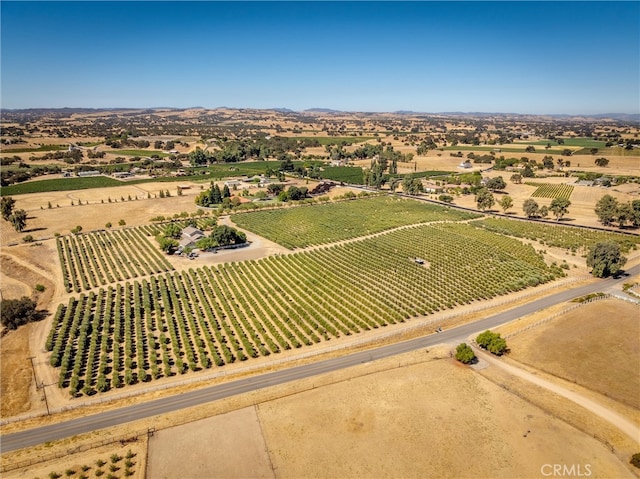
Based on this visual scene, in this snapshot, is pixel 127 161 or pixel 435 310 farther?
pixel 127 161

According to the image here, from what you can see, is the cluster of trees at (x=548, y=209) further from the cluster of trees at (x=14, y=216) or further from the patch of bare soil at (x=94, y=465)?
the cluster of trees at (x=14, y=216)

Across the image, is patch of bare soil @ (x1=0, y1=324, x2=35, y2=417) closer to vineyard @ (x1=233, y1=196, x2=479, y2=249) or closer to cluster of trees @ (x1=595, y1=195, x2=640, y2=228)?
vineyard @ (x1=233, y1=196, x2=479, y2=249)

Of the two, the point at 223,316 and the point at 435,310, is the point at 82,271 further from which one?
the point at 435,310

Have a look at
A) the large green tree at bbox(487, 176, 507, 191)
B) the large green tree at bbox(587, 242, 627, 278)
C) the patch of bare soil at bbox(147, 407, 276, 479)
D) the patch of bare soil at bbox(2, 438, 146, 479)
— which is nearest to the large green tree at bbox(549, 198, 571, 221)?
the large green tree at bbox(487, 176, 507, 191)

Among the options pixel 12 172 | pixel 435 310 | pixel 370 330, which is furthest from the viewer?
pixel 12 172

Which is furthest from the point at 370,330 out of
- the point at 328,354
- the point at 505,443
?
the point at 505,443

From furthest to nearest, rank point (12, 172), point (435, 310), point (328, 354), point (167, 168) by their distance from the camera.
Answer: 1. point (167, 168)
2. point (12, 172)
3. point (435, 310)
4. point (328, 354)
